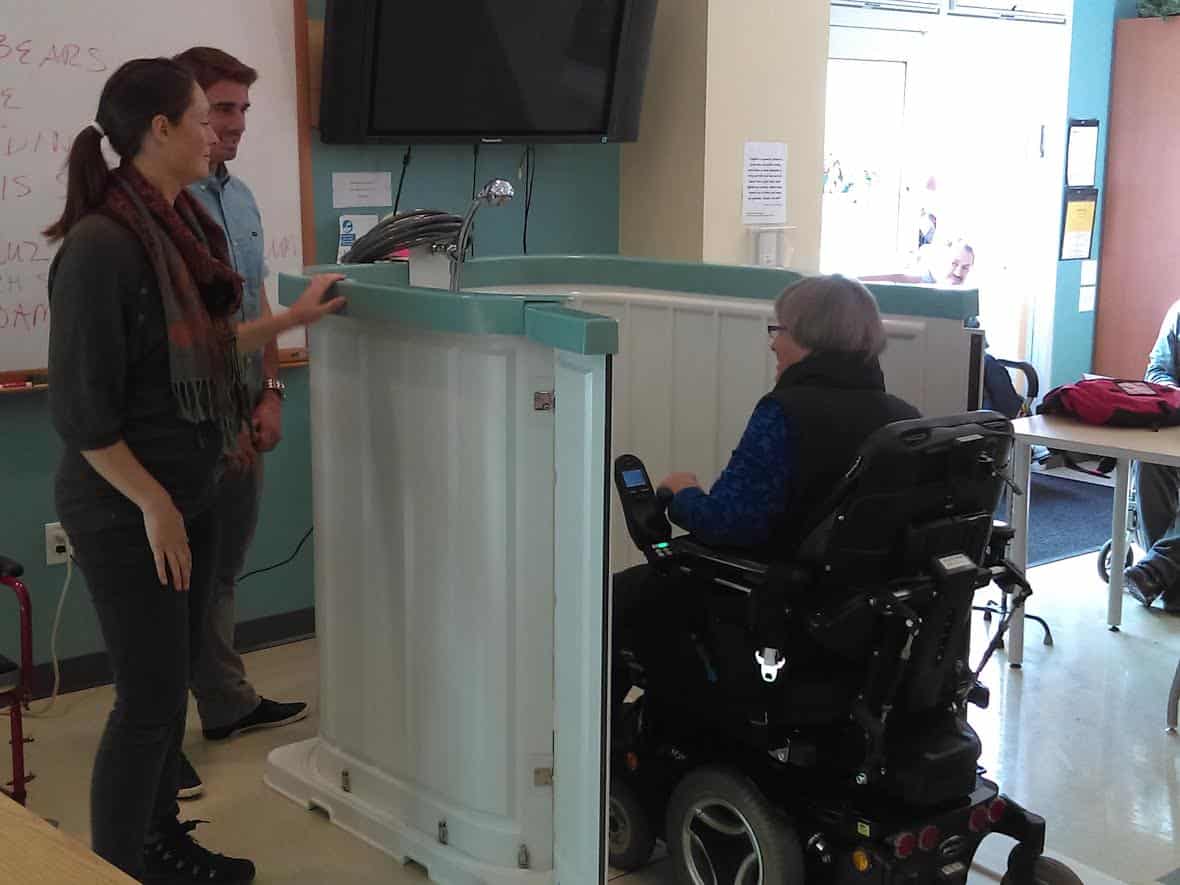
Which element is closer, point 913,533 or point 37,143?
point 913,533

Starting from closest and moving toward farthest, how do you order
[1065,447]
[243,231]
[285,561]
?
1. [243,231]
2. [1065,447]
3. [285,561]

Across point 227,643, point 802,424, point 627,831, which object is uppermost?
point 802,424

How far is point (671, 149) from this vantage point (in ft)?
13.7

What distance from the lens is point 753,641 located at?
2143 millimetres

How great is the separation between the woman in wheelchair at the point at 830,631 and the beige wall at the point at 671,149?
1.90 meters

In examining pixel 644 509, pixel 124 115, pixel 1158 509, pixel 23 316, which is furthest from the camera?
pixel 1158 509

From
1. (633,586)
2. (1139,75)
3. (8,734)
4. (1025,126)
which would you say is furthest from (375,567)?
(1139,75)

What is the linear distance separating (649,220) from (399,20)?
110cm

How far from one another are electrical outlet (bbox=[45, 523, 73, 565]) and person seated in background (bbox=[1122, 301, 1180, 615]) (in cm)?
302

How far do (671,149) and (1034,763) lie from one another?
6.91ft

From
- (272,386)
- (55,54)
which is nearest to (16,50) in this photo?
(55,54)

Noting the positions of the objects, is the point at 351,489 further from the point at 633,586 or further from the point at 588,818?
the point at 588,818

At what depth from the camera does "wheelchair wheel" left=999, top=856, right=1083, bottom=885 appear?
2.26m

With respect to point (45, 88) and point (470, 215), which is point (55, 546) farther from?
point (470, 215)
